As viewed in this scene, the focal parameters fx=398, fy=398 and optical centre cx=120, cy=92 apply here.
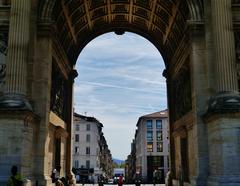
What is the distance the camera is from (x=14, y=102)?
61.4 ft

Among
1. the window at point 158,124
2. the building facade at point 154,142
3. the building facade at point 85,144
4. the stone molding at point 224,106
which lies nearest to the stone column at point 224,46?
the stone molding at point 224,106

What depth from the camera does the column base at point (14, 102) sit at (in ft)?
60.7

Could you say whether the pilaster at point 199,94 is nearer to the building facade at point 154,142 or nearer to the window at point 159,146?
the building facade at point 154,142

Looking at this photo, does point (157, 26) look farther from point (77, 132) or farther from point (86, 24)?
point (77, 132)

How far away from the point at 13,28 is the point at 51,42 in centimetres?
262

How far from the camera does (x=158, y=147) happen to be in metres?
88.7

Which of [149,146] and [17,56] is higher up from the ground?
[17,56]

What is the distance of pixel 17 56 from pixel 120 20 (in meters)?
14.8

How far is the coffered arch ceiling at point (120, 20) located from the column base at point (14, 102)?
225 inches

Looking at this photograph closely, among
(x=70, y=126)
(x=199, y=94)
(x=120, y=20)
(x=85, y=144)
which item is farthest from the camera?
(x=85, y=144)

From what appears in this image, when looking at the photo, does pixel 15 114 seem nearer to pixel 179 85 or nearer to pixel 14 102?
pixel 14 102

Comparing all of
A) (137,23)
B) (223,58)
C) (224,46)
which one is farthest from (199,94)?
(137,23)

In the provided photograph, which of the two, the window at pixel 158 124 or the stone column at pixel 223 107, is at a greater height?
the window at pixel 158 124

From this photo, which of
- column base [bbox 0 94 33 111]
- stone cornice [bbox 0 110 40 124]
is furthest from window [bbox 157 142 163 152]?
stone cornice [bbox 0 110 40 124]
